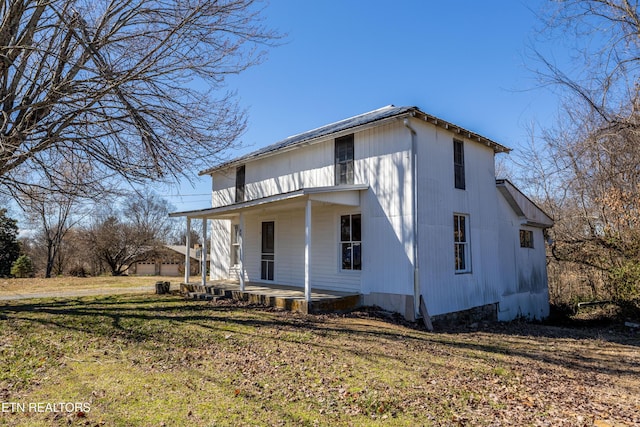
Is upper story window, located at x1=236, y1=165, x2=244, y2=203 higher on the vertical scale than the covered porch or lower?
higher

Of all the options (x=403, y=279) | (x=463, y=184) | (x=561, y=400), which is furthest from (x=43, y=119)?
(x=463, y=184)

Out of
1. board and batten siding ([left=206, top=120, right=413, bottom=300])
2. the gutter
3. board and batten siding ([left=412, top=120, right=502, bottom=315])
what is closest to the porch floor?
board and batten siding ([left=206, top=120, right=413, bottom=300])

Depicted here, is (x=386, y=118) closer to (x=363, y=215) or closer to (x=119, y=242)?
(x=363, y=215)

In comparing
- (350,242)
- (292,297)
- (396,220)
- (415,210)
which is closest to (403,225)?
(396,220)

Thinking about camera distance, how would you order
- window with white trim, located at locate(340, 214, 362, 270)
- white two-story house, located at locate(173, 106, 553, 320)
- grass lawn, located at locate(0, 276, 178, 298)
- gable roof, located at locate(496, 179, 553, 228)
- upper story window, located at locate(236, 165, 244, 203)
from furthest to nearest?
upper story window, located at locate(236, 165, 244, 203) → grass lawn, located at locate(0, 276, 178, 298) → gable roof, located at locate(496, 179, 553, 228) → window with white trim, located at locate(340, 214, 362, 270) → white two-story house, located at locate(173, 106, 553, 320)

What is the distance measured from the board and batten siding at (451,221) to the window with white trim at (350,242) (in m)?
1.88

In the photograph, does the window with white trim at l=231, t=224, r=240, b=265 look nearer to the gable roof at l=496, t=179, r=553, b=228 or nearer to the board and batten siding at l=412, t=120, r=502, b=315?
the board and batten siding at l=412, t=120, r=502, b=315

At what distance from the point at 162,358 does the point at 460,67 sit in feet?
32.8

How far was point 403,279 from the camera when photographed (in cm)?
998

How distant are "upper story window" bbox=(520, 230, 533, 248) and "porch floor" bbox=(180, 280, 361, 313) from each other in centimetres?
790

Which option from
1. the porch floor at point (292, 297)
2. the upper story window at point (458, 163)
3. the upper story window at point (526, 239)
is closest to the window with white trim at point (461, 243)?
the upper story window at point (458, 163)

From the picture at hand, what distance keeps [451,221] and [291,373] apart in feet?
24.7

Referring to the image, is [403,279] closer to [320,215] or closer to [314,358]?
[320,215]

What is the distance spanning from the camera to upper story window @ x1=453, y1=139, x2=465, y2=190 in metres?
11.7
